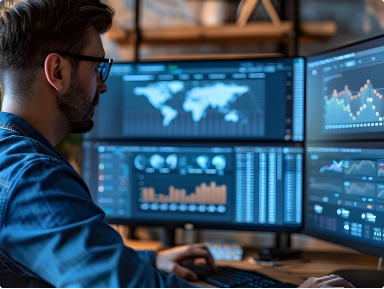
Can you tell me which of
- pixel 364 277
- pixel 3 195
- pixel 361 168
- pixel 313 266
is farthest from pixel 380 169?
pixel 3 195

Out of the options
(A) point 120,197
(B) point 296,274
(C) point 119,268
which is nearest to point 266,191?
(B) point 296,274

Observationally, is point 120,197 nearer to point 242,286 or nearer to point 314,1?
point 242,286

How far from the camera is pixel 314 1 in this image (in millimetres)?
1450

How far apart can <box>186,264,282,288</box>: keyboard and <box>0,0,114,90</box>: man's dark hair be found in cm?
69

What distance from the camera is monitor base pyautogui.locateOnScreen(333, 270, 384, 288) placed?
90 centimetres

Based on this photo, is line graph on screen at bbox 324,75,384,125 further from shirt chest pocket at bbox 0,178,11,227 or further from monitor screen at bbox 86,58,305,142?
shirt chest pocket at bbox 0,178,11,227

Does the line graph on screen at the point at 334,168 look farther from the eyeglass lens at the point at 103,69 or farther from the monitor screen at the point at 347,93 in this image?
the eyeglass lens at the point at 103,69

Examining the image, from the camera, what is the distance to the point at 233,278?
970 millimetres

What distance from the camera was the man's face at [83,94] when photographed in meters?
0.79

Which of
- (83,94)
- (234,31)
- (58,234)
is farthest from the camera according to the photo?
(234,31)

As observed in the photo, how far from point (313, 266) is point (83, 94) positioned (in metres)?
0.92

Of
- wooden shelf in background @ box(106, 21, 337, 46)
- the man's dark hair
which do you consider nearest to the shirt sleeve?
the man's dark hair

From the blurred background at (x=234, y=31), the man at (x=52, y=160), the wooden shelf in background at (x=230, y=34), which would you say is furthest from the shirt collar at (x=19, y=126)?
the wooden shelf in background at (x=230, y=34)

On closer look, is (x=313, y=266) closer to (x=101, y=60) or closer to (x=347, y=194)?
(x=347, y=194)
